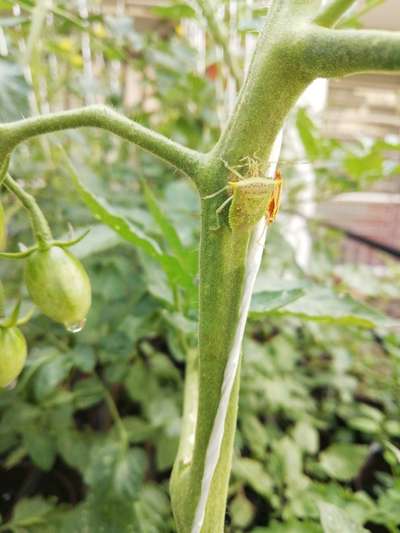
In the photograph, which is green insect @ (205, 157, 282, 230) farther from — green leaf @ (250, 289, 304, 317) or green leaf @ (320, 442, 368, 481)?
green leaf @ (320, 442, 368, 481)

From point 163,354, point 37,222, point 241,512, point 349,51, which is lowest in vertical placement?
point 241,512

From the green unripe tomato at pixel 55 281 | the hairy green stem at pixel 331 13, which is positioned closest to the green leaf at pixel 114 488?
the green unripe tomato at pixel 55 281

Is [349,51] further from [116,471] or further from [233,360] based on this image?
[116,471]

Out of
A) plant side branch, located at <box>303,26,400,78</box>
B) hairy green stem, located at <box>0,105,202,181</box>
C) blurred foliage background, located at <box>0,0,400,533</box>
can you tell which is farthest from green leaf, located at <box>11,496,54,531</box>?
plant side branch, located at <box>303,26,400,78</box>

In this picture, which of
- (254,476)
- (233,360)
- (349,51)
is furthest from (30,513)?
(349,51)

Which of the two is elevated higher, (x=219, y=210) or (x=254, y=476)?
(x=219, y=210)

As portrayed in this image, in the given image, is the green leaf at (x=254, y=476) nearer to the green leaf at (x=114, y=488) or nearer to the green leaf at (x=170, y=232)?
the green leaf at (x=114, y=488)

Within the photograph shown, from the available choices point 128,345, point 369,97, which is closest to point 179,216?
point 128,345
